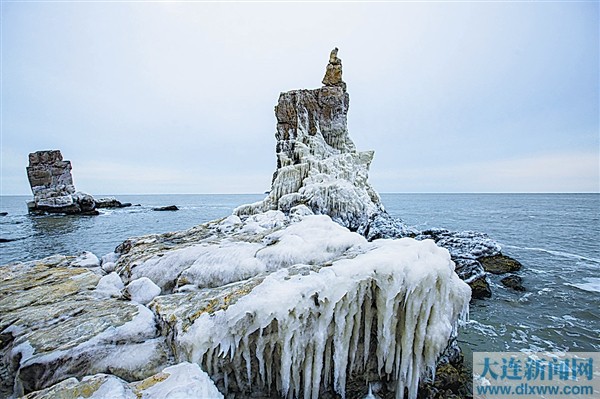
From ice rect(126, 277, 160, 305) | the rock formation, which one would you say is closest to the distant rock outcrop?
the rock formation

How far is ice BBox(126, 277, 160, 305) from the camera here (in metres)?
7.17

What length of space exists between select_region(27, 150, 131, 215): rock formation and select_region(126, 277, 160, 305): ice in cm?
6454

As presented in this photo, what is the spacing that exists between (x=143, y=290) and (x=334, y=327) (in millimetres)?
5134

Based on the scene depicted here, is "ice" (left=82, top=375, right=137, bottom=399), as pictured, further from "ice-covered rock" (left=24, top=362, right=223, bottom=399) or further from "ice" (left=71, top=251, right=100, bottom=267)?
"ice" (left=71, top=251, right=100, bottom=267)

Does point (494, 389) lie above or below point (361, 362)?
below

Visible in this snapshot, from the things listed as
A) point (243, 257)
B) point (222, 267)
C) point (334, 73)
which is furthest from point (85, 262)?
point (334, 73)

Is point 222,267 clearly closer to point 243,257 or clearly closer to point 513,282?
point 243,257

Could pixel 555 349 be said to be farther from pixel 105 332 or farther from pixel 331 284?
pixel 105 332

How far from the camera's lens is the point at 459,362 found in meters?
7.80

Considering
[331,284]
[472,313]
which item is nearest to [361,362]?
[331,284]

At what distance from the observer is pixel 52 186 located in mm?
56250

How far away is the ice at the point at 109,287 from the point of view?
7824 mm

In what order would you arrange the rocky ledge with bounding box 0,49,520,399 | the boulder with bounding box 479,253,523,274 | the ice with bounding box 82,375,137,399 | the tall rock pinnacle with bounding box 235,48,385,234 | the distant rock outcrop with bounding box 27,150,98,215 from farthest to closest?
the distant rock outcrop with bounding box 27,150,98,215 < the tall rock pinnacle with bounding box 235,48,385,234 < the boulder with bounding box 479,253,523,274 < the rocky ledge with bounding box 0,49,520,399 < the ice with bounding box 82,375,137,399

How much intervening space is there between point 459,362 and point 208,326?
7.04m
